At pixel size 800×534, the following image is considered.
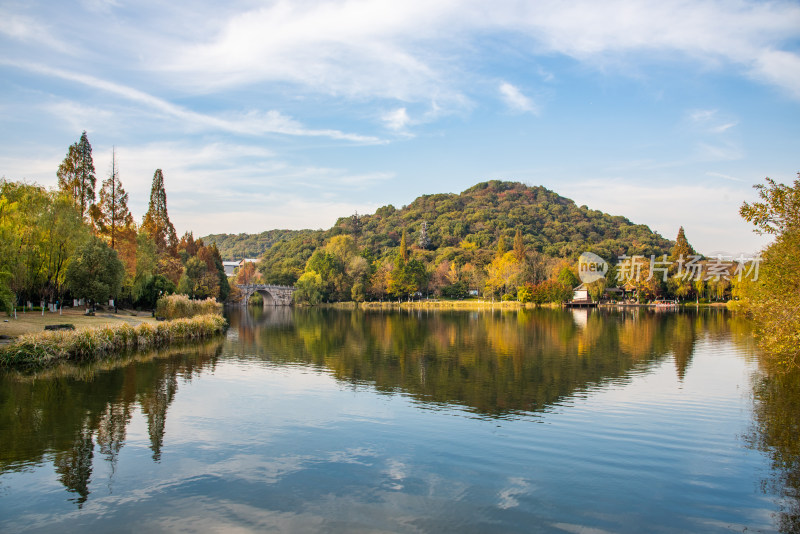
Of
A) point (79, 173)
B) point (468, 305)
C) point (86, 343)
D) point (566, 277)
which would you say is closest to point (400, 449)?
point (86, 343)

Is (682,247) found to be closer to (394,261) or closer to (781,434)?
(394,261)

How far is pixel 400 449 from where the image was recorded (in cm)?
1387

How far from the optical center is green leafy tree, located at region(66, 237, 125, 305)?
129 feet

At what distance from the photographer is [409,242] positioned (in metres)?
166

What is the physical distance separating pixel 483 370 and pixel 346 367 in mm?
7233

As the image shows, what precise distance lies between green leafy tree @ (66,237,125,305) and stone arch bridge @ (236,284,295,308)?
251 ft

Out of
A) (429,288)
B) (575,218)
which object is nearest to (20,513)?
(429,288)

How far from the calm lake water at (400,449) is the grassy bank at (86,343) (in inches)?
105

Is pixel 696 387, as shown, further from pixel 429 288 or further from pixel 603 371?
pixel 429 288

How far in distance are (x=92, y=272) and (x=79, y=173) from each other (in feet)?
53.1

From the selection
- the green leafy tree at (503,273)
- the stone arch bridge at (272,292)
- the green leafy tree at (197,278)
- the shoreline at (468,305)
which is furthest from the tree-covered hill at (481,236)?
the green leafy tree at (197,278)

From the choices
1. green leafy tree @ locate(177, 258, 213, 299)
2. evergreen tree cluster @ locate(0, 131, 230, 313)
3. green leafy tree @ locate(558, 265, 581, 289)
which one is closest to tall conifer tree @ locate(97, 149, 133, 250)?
evergreen tree cluster @ locate(0, 131, 230, 313)

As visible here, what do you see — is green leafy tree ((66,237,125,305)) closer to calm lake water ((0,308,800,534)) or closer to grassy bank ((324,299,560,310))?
calm lake water ((0,308,800,534))

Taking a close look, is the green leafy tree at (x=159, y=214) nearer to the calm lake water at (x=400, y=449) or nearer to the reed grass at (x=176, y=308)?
the reed grass at (x=176, y=308)
